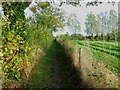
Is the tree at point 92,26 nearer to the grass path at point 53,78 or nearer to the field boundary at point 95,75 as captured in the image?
the grass path at point 53,78

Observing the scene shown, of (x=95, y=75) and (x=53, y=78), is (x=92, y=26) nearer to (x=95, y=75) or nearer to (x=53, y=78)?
(x=53, y=78)

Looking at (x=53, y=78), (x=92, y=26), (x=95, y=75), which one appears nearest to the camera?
(x=95, y=75)

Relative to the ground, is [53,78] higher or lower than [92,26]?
lower

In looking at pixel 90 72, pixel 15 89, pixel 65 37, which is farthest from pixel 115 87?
pixel 65 37

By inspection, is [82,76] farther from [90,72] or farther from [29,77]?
[29,77]

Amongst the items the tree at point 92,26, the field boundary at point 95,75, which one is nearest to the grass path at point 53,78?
the field boundary at point 95,75

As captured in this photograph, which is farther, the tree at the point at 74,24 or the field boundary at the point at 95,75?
the tree at the point at 74,24

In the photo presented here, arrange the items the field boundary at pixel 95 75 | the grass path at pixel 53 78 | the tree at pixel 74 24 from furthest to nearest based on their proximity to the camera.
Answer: the tree at pixel 74 24
the grass path at pixel 53 78
the field boundary at pixel 95 75

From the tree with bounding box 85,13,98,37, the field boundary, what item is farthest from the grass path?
the tree with bounding box 85,13,98,37

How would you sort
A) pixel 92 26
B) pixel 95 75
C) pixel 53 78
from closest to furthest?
pixel 95 75, pixel 53 78, pixel 92 26

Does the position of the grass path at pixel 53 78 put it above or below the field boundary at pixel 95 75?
below

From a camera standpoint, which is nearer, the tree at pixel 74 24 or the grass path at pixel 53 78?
the grass path at pixel 53 78

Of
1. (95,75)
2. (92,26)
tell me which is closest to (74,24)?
(92,26)

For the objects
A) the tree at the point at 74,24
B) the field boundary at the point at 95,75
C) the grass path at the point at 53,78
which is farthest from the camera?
the tree at the point at 74,24
